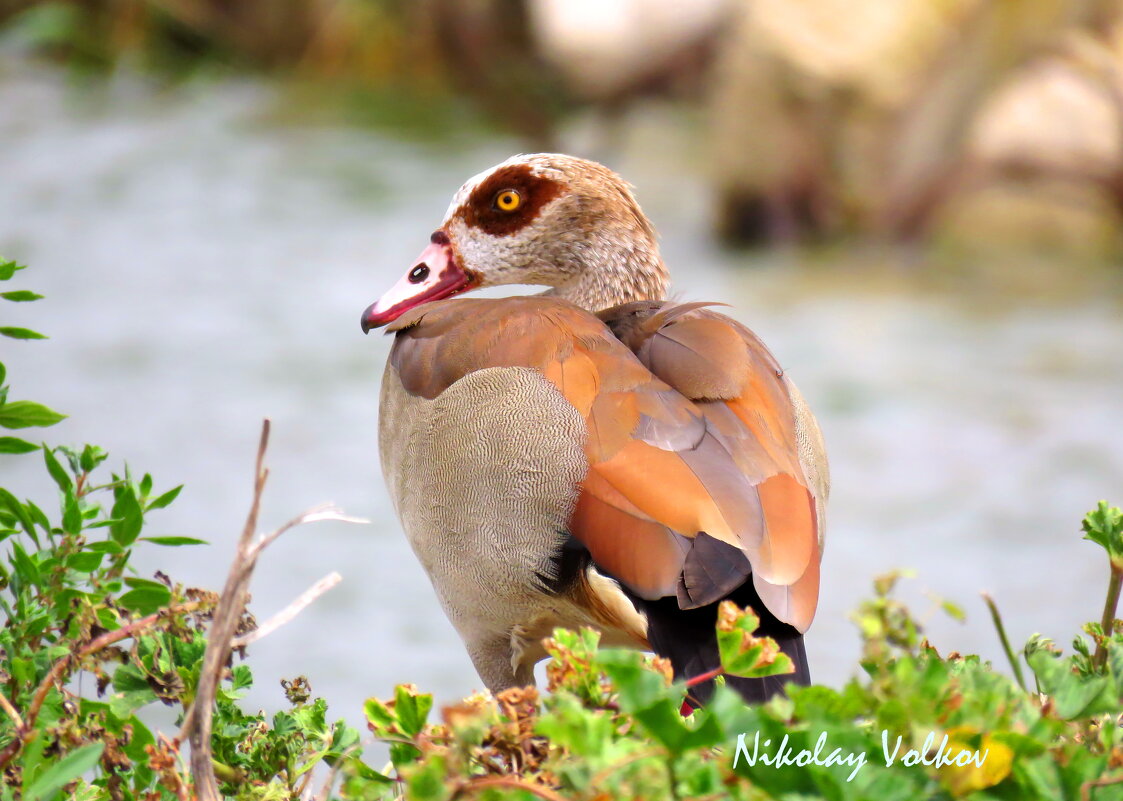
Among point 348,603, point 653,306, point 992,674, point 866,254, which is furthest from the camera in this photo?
point 866,254

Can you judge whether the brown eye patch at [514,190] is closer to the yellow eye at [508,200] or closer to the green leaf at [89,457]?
the yellow eye at [508,200]

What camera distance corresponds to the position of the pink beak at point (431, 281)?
3.03 m

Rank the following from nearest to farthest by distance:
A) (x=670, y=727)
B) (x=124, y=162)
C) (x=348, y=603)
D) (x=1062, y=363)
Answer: (x=670, y=727)
(x=348, y=603)
(x=1062, y=363)
(x=124, y=162)

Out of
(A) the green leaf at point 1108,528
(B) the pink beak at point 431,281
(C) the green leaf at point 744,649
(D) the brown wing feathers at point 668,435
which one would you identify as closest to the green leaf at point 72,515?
(D) the brown wing feathers at point 668,435

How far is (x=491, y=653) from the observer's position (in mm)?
2451

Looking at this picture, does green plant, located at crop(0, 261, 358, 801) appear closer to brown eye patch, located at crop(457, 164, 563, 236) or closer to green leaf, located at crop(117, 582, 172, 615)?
green leaf, located at crop(117, 582, 172, 615)

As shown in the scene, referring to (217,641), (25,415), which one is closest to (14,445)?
(25,415)

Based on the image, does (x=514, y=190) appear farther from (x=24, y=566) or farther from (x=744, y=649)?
(x=744, y=649)

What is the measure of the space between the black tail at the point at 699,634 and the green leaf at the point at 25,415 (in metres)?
0.83

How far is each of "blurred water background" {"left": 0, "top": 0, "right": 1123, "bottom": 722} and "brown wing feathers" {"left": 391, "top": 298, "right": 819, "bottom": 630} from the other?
3.73m

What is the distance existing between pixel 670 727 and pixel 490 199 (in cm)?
217

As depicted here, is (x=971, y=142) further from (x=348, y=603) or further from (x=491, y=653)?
(x=491, y=653)

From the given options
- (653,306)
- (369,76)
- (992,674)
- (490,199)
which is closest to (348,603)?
(490,199)

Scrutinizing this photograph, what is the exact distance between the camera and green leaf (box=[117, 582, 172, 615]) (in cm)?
174
